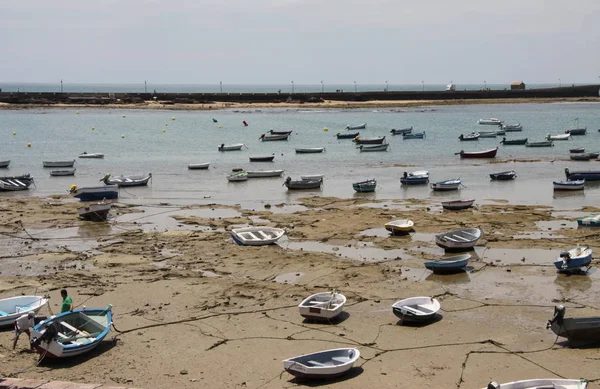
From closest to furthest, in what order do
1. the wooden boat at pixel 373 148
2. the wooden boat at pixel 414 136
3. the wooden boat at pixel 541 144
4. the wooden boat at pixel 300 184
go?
the wooden boat at pixel 300 184 → the wooden boat at pixel 373 148 → the wooden boat at pixel 541 144 → the wooden boat at pixel 414 136

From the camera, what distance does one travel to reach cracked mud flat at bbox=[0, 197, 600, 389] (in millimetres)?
16406

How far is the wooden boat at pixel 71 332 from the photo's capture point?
53.6ft

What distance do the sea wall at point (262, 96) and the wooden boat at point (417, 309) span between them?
11923 cm

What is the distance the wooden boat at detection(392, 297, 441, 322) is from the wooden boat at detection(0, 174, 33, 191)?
31993mm

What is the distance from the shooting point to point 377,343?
17922mm

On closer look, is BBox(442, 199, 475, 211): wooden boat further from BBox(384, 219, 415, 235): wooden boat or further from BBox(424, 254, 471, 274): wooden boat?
BBox(424, 254, 471, 274): wooden boat

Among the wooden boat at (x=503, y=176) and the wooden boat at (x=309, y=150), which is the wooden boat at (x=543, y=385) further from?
the wooden boat at (x=309, y=150)

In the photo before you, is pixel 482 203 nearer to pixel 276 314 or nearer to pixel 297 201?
pixel 297 201

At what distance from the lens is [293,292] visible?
22078mm

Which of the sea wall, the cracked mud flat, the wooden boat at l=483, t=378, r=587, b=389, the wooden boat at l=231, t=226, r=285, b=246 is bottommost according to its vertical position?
the cracked mud flat

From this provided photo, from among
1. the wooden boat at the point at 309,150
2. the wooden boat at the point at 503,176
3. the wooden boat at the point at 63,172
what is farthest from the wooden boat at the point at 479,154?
the wooden boat at the point at 63,172

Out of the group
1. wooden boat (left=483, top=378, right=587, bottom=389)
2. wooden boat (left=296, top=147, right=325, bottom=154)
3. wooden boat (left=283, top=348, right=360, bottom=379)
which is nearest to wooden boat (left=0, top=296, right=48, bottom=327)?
wooden boat (left=283, top=348, right=360, bottom=379)

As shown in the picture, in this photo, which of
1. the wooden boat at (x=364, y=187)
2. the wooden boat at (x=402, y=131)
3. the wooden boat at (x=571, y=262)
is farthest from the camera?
the wooden boat at (x=402, y=131)

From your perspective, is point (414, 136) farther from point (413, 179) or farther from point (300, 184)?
point (300, 184)
